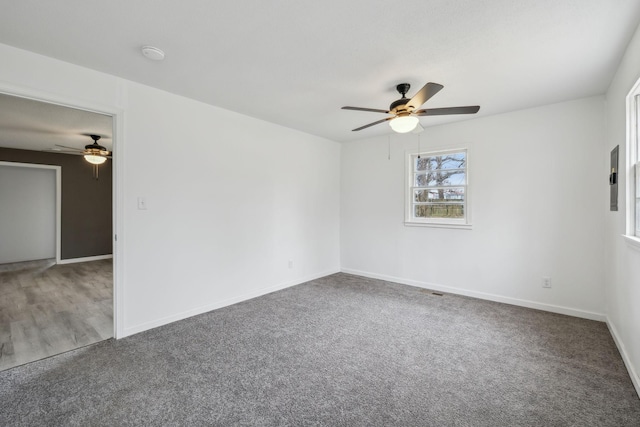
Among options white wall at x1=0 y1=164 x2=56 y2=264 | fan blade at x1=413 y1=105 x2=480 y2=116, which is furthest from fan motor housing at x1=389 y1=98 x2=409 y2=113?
white wall at x1=0 y1=164 x2=56 y2=264

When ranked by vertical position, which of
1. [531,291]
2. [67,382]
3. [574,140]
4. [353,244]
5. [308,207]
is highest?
[574,140]

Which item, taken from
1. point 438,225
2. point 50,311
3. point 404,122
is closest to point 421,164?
point 438,225

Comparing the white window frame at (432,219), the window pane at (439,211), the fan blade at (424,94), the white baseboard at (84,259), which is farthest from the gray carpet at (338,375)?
the white baseboard at (84,259)

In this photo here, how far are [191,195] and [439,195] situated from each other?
11.4ft

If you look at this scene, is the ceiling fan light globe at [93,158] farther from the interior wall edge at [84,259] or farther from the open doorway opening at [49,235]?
the interior wall edge at [84,259]

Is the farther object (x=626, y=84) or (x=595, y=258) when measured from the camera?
(x=595, y=258)

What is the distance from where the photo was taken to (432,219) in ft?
14.7

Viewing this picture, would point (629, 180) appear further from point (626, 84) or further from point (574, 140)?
point (574, 140)

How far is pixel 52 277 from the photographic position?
510cm

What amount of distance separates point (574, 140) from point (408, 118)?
7.03 ft

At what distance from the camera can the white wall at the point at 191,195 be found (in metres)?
2.75

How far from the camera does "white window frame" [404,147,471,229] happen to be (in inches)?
160

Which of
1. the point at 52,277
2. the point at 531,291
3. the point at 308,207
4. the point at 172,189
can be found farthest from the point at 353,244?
the point at 52,277

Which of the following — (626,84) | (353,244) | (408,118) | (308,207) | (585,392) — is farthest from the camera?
(353,244)
